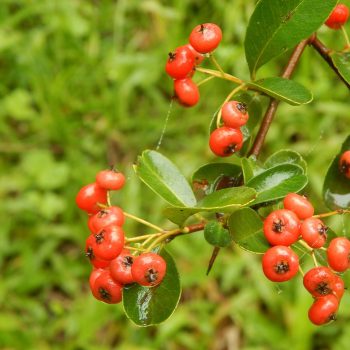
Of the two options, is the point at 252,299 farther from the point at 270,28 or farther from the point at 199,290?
the point at 270,28

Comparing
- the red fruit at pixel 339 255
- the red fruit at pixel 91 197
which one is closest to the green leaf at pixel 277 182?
the red fruit at pixel 339 255

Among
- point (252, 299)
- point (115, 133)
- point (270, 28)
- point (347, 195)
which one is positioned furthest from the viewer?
point (115, 133)

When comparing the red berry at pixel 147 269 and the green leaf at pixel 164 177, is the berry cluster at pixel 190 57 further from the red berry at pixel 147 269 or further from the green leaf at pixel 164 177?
the red berry at pixel 147 269

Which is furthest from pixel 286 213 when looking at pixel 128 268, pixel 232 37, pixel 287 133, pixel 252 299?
pixel 232 37

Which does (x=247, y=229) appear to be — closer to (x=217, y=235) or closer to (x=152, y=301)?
(x=217, y=235)

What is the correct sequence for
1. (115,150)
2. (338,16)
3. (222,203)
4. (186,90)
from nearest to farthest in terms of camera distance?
(222,203), (186,90), (338,16), (115,150)

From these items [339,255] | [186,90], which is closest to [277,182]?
[339,255]
